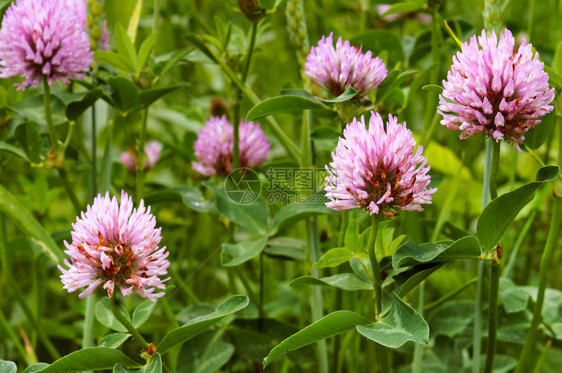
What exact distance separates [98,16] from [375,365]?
0.69 metres

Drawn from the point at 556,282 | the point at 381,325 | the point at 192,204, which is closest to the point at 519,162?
the point at 556,282

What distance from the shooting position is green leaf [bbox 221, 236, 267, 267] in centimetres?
89

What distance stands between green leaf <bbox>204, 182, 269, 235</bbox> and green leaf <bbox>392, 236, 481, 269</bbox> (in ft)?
1.14

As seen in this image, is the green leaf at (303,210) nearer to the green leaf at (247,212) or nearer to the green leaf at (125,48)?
the green leaf at (247,212)

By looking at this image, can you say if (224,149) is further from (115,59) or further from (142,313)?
(142,313)

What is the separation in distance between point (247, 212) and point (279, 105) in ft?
0.89

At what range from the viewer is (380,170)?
629mm

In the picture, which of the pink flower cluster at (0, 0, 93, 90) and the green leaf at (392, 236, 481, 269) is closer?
the green leaf at (392, 236, 481, 269)

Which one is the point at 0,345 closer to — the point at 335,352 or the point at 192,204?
the point at 192,204

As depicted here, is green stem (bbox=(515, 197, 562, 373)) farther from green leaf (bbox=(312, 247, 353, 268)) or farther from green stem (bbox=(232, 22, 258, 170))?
green stem (bbox=(232, 22, 258, 170))

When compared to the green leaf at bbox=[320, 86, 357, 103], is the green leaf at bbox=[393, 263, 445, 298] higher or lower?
lower

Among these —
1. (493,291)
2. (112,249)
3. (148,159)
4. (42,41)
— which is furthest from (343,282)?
(148,159)

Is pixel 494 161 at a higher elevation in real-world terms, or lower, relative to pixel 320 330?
higher

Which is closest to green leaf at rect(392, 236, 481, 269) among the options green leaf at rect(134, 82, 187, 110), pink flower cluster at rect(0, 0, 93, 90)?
green leaf at rect(134, 82, 187, 110)
